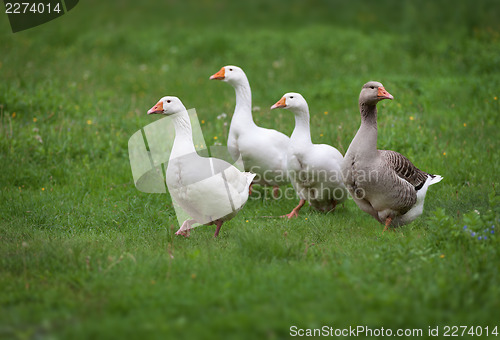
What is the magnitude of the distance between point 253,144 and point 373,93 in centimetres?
220

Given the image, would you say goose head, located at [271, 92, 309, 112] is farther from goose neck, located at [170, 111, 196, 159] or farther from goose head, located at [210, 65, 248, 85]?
goose neck, located at [170, 111, 196, 159]

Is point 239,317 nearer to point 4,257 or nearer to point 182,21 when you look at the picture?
point 4,257

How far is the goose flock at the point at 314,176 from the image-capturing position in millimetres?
6164

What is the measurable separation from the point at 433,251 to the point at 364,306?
4.60ft

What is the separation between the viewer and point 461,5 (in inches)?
731

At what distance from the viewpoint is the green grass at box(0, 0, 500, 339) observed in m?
4.06

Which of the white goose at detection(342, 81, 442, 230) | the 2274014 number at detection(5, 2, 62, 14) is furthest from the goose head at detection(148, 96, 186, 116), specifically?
the 2274014 number at detection(5, 2, 62, 14)

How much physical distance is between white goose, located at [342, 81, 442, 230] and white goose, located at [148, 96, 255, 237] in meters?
1.40

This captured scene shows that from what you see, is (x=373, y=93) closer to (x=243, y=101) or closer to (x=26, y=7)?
(x=243, y=101)

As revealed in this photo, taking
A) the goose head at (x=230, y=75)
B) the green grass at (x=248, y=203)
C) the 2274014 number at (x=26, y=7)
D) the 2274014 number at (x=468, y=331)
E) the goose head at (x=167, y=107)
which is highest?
the 2274014 number at (x=26, y=7)

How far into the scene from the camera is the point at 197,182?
6.04m

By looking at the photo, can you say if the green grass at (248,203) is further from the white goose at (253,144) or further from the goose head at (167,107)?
the goose head at (167,107)

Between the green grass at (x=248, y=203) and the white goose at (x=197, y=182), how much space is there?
1.06 ft

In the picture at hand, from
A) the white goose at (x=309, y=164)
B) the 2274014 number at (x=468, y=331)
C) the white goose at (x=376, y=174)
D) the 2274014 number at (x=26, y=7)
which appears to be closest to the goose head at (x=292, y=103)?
the white goose at (x=309, y=164)
